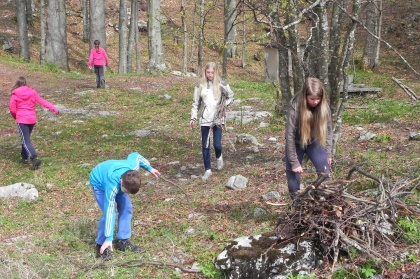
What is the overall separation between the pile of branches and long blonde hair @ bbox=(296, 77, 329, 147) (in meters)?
0.66

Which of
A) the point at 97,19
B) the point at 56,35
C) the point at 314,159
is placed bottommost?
the point at 314,159

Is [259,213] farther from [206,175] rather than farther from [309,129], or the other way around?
[206,175]

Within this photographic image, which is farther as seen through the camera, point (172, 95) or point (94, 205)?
point (172, 95)

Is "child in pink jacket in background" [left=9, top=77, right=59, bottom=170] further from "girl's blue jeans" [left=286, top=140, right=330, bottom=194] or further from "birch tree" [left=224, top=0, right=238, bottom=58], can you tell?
"girl's blue jeans" [left=286, top=140, right=330, bottom=194]

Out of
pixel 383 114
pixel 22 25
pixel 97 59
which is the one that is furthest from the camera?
pixel 22 25

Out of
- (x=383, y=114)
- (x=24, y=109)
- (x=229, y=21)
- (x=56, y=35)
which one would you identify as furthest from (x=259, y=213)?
(x=229, y=21)

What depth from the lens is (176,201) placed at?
22.9 ft

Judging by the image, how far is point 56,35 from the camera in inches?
819

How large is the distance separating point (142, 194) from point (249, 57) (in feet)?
90.2

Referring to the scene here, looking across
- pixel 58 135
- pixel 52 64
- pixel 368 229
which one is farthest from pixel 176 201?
pixel 52 64

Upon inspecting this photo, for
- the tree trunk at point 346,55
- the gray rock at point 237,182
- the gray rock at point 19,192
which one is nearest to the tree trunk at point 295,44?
the tree trunk at point 346,55

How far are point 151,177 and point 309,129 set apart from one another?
410cm

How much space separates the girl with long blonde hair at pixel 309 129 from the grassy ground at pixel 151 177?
897 millimetres

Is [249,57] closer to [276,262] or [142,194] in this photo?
[142,194]
